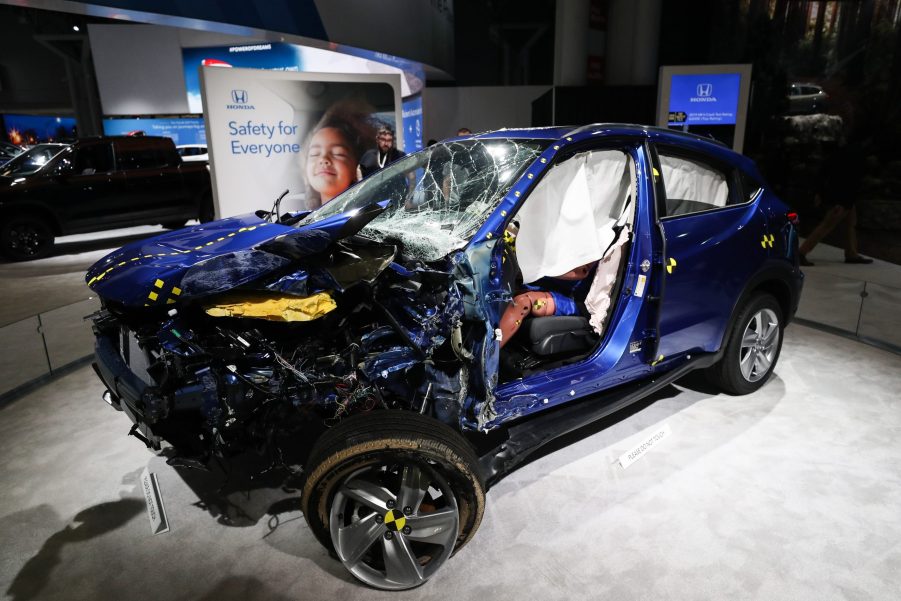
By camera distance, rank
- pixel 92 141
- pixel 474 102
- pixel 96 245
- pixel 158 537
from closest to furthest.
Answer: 1. pixel 158 537
2. pixel 92 141
3. pixel 96 245
4. pixel 474 102

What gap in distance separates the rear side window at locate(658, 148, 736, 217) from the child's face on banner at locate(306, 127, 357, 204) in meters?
4.04

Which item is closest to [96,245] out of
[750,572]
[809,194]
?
[750,572]

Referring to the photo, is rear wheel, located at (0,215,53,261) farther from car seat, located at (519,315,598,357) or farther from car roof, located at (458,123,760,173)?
car seat, located at (519,315,598,357)

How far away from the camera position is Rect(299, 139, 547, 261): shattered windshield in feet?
7.78

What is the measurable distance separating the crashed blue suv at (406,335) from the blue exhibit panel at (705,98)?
253 inches

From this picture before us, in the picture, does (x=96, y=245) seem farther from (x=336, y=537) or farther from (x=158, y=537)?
(x=336, y=537)

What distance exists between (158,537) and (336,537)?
0.90 m

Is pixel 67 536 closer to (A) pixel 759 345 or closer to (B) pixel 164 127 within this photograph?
(A) pixel 759 345

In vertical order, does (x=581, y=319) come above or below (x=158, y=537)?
above

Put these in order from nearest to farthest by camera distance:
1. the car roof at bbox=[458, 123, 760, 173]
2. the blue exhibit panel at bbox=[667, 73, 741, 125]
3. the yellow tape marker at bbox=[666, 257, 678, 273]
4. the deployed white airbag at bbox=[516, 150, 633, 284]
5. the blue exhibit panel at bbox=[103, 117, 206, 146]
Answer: the car roof at bbox=[458, 123, 760, 173], the yellow tape marker at bbox=[666, 257, 678, 273], the deployed white airbag at bbox=[516, 150, 633, 284], the blue exhibit panel at bbox=[667, 73, 741, 125], the blue exhibit panel at bbox=[103, 117, 206, 146]

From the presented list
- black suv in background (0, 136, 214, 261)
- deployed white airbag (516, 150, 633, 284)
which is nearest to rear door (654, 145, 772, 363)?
deployed white airbag (516, 150, 633, 284)

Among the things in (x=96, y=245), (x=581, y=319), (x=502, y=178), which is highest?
(x=502, y=178)

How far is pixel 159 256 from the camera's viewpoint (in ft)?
7.60

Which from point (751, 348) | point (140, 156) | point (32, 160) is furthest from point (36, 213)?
point (751, 348)
